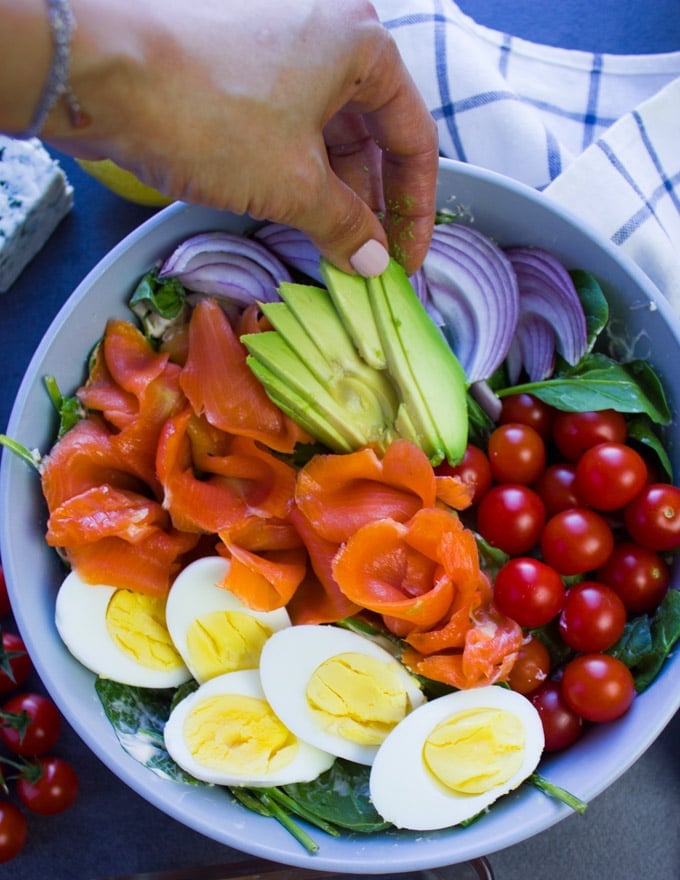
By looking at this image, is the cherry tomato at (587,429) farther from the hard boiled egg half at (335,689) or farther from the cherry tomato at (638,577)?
the hard boiled egg half at (335,689)

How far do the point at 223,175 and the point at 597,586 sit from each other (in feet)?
2.86

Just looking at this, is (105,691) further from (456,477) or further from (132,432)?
(456,477)

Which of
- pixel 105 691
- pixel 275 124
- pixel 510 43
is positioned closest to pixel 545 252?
pixel 510 43

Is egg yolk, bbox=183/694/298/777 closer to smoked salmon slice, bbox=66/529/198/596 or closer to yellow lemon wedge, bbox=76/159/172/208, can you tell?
smoked salmon slice, bbox=66/529/198/596

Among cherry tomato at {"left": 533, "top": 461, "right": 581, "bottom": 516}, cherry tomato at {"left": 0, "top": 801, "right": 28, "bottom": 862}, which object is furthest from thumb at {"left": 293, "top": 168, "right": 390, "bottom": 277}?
cherry tomato at {"left": 0, "top": 801, "right": 28, "bottom": 862}

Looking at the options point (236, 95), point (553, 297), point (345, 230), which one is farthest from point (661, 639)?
point (236, 95)

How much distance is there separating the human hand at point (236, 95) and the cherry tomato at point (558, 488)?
1.98 feet

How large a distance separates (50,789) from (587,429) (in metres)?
1.16

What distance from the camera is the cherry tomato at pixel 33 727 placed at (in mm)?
1645

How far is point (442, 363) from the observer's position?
1.43 metres

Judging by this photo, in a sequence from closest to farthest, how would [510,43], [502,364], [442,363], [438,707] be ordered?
[438,707] → [442,363] → [502,364] → [510,43]

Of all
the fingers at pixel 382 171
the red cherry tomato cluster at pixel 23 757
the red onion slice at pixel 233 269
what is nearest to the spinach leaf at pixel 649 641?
the fingers at pixel 382 171

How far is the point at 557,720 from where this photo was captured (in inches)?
55.1

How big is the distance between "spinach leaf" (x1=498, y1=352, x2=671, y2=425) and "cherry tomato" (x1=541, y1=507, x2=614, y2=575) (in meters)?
0.18
